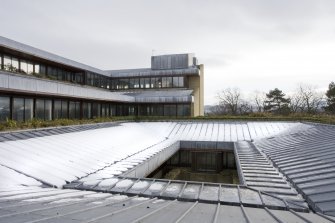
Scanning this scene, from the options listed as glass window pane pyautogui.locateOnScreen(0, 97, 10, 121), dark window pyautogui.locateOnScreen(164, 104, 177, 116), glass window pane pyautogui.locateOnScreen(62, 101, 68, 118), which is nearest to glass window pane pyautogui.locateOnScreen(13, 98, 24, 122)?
glass window pane pyautogui.locateOnScreen(0, 97, 10, 121)

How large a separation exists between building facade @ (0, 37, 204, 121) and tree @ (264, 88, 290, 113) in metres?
34.5

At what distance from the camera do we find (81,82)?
1411 inches

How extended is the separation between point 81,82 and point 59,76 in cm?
434

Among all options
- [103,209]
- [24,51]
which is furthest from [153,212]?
[24,51]

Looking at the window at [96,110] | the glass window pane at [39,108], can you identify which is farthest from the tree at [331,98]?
the glass window pane at [39,108]

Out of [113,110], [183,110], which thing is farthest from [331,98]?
[113,110]

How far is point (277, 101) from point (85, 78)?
54175 mm

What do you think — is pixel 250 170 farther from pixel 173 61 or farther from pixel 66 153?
pixel 173 61

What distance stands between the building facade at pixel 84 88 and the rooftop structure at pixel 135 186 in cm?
505

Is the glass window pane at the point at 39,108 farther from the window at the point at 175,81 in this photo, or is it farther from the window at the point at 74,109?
the window at the point at 175,81

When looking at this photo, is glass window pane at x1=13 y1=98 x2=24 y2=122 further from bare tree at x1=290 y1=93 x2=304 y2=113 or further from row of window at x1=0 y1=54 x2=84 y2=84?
bare tree at x1=290 y1=93 x2=304 y2=113

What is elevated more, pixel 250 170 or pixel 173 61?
pixel 173 61

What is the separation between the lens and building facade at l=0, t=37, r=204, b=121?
20156 mm

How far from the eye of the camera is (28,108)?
860 inches
